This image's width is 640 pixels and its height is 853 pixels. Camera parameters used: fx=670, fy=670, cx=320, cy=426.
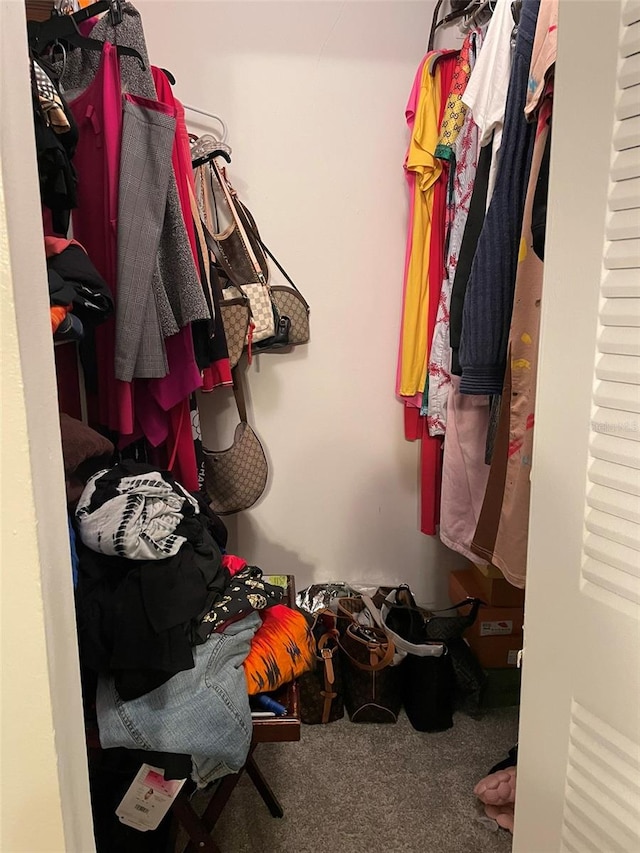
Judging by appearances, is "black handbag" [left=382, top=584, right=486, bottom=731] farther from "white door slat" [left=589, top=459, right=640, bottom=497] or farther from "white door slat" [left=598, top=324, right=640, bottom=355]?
"white door slat" [left=598, top=324, right=640, bottom=355]

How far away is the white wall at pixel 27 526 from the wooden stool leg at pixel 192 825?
0.70 metres

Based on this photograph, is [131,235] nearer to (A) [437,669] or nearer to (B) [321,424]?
(B) [321,424]

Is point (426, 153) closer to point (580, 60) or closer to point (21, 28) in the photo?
point (580, 60)

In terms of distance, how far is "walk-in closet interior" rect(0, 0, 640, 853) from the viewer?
2.37 ft

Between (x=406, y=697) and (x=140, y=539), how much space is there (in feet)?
4.19

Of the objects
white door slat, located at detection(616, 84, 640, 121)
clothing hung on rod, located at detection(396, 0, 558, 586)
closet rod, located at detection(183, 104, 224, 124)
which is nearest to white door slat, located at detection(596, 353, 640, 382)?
white door slat, located at detection(616, 84, 640, 121)

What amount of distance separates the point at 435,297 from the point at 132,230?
1.00 m

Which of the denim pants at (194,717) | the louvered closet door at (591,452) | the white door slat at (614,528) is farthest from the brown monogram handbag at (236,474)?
the white door slat at (614,528)

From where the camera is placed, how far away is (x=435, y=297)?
205 cm

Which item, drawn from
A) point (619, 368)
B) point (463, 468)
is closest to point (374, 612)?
point (463, 468)

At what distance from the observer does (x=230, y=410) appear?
7.11ft

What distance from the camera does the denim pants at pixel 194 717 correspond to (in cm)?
114

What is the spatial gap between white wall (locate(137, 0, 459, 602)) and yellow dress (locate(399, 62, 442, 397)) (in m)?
0.11

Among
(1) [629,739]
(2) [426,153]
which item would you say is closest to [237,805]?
(1) [629,739]
